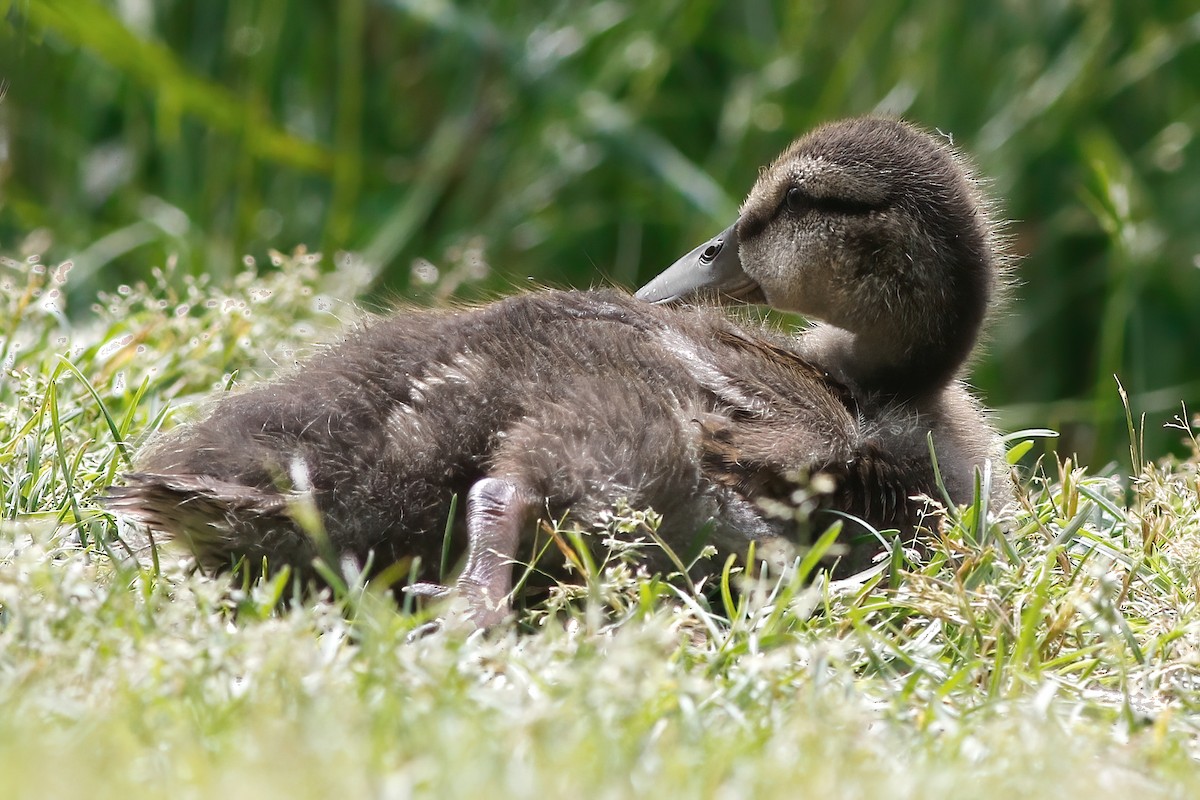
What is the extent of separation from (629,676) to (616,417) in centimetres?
89

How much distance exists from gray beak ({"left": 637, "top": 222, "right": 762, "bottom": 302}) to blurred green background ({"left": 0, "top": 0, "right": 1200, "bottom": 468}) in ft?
8.88

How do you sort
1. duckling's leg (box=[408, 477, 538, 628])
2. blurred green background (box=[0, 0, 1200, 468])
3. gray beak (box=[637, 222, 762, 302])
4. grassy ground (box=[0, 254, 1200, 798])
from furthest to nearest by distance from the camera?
blurred green background (box=[0, 0, 1200, 468])
gray beak (box=[637, 222, 762, 302])
duckling's leg (box=[408, 477, 538, 628])
grassy ground (box=[0, 254, 1200, 798])

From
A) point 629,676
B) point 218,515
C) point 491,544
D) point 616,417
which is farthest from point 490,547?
point 629,676

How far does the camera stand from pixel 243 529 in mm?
Answer: 2602

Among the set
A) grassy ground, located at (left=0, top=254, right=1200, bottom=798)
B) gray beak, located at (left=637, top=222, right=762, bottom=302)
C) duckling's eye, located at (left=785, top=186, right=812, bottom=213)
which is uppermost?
duckling's eye, located at (left=785, top=186, right=812, bottom=213)

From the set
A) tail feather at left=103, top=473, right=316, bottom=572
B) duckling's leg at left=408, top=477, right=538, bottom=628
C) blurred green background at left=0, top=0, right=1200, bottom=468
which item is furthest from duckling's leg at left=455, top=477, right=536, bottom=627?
blurred green background at left=0, top=0, right=1200, bottom=468

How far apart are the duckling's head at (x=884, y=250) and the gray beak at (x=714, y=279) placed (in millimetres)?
132

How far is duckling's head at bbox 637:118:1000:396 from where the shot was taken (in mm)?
3076

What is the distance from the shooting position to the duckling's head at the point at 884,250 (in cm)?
308

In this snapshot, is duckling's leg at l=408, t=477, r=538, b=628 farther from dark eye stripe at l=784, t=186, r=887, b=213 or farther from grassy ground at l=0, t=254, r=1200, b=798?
dark eye stripe at l=784, t=186, r=887, b=213

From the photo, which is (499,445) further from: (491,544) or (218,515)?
(218,515)

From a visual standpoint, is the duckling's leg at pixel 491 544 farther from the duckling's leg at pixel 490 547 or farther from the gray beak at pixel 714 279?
the gray beak at pixel 714 279

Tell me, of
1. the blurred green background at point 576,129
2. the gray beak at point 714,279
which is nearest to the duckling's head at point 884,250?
the gray beak at point 714,279

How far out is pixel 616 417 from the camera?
2.74 m
